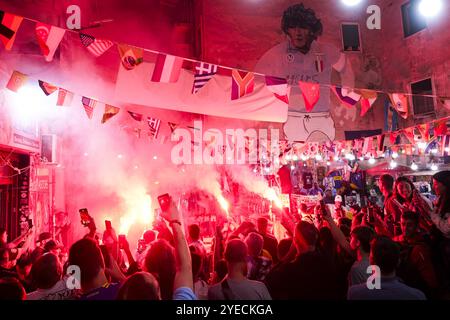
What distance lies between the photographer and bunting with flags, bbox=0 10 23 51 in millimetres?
4465

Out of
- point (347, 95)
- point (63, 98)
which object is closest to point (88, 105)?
point (63, 98)

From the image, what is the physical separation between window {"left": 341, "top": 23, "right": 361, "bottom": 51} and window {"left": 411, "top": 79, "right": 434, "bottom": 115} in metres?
3.43

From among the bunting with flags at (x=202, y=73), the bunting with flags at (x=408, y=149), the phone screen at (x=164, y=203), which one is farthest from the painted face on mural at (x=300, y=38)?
the phone screen at (x=164, y=203)

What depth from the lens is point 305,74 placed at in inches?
622

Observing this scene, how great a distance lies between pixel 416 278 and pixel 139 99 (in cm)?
741

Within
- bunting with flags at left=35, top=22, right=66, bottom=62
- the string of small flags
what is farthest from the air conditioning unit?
bunting with flags at left=35, top=22, right=66, bottom=62

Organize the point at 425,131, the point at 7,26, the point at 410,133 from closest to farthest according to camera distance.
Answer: the point at 7,26
the point at 425,131
the point at 410,133

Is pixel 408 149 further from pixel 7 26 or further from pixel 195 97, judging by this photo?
pixel 7 26

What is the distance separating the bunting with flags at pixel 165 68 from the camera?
234 inches

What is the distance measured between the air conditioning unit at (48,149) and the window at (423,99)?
15332 millimetres

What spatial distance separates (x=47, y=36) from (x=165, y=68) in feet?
6.37

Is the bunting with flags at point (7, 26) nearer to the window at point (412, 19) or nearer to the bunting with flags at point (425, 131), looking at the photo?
the bunting with flags at point (425, 131)

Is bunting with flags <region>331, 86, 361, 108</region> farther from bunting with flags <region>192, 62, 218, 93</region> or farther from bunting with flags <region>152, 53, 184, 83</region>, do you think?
bunting with flags <region>152, 53, 184, 83</region>
